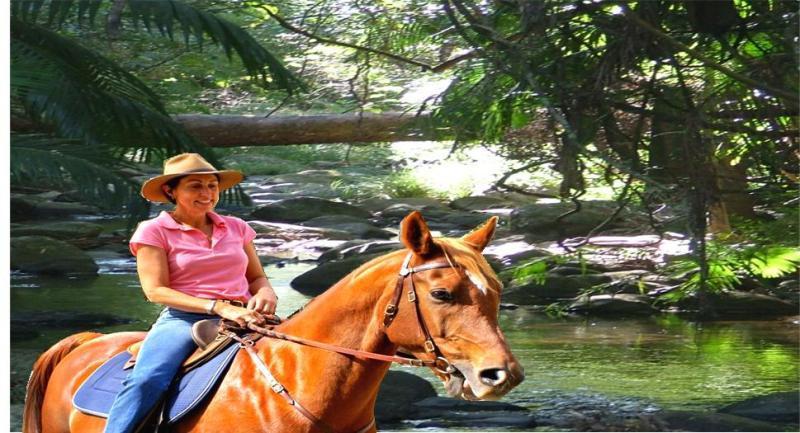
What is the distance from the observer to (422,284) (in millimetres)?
2303

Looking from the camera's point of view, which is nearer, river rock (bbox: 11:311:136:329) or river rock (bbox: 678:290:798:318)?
river rock (bbox: 678:290:798:318)

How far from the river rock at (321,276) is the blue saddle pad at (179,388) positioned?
20.8 ft

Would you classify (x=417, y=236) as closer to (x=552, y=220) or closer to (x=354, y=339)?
(x=354, y=339)

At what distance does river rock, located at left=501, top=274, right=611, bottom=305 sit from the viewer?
858 centimetres

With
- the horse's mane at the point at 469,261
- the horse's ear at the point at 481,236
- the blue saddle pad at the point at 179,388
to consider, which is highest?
the horse's ear at the point at 481,236

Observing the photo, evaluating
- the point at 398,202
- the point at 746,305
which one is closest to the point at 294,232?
the point at 398,202

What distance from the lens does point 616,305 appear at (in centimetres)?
863

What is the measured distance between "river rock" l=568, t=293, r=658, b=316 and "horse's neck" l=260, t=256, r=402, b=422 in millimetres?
6219

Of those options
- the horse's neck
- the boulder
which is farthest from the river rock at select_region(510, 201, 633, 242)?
the horse's neck

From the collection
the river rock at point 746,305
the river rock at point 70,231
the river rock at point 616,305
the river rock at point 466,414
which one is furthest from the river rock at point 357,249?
the river rock at point 466,414

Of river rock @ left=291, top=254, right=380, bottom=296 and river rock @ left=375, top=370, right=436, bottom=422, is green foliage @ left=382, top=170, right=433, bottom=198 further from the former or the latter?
river rock @ left=375, top=370, right=436, bottom=422

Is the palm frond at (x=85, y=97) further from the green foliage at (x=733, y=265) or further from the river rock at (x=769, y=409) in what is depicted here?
the river rock at (x=769, y=409)

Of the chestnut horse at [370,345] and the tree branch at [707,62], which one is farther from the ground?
the tree branch at [707,62]

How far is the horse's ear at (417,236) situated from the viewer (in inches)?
89.7
